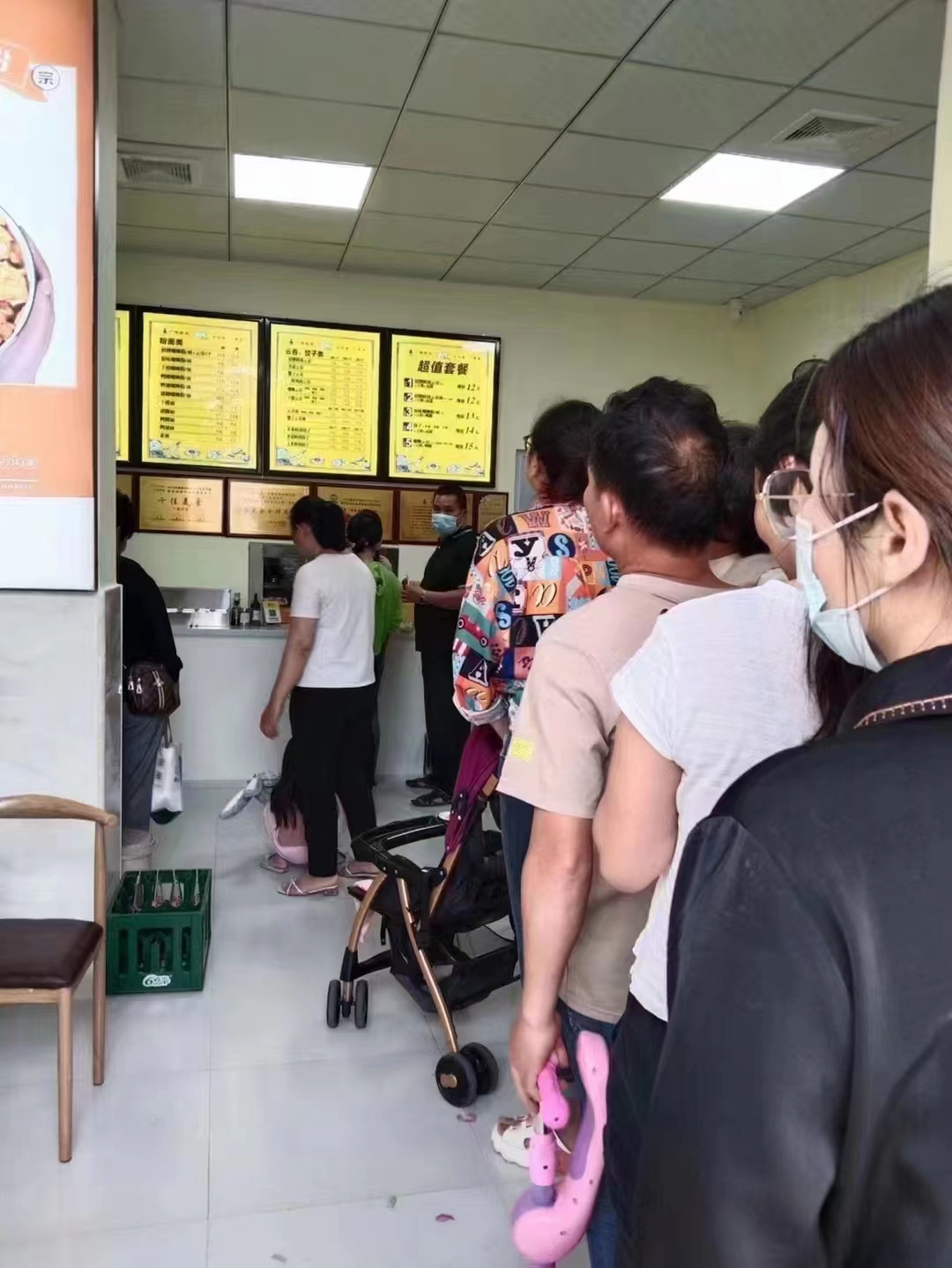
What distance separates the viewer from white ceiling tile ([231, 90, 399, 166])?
3320 millimetres

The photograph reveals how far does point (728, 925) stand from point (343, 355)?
5.26m

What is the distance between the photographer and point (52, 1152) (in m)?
1.90

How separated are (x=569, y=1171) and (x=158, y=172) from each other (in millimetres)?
4163

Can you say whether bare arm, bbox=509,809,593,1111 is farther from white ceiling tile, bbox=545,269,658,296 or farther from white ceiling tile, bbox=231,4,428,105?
white ceiling tile, bbox=545,269,658,296

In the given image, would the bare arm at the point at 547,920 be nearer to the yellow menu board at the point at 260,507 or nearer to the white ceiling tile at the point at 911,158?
the white ceiling tile at the point at 911,158

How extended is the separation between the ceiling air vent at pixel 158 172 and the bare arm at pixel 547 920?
12.1ft

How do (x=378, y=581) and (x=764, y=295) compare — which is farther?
(x=764, y=295)

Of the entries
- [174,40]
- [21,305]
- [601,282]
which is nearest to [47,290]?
[21,305]

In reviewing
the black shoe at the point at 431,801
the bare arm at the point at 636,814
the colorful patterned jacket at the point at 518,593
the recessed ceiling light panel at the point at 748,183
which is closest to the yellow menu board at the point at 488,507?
the black shoe at the point at 431,801

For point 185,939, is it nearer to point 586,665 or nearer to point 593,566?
point 593,566

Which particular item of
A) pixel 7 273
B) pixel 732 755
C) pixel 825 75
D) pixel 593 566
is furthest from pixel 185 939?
pixel 825 75

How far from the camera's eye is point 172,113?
339 centimetres

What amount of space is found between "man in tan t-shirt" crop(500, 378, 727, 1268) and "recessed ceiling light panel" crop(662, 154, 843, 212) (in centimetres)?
303

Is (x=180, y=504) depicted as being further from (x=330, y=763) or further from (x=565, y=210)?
(x=565, y=210)
